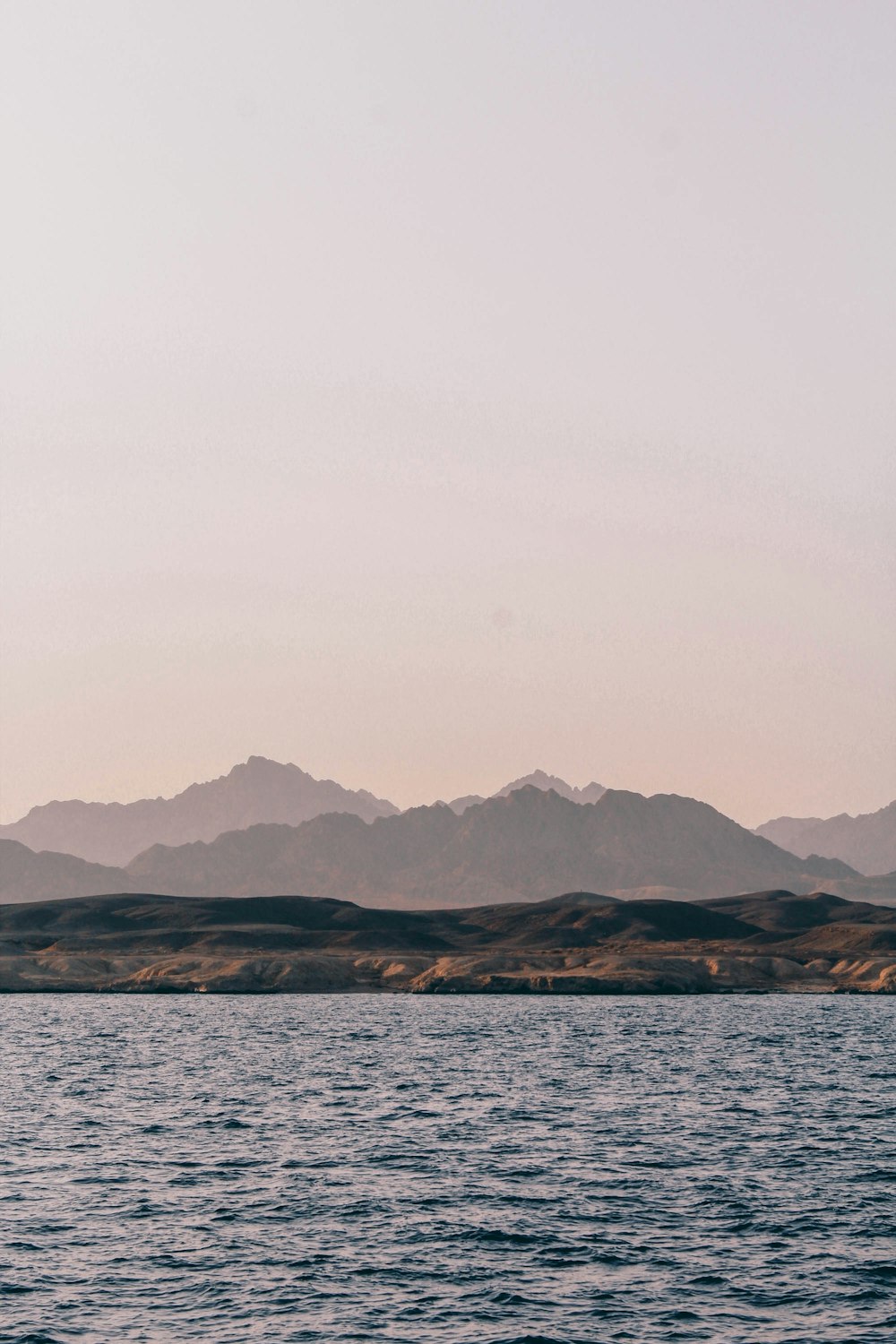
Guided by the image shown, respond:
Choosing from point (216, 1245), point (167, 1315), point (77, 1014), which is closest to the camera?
point (167, 1315)

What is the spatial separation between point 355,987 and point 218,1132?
439ft

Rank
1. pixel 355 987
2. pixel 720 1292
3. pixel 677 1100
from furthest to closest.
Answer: pixel 355 987 → pixel 677 1100 → pixel 720 1292

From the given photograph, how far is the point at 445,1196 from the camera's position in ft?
174

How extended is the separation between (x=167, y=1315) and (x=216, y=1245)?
7716mm

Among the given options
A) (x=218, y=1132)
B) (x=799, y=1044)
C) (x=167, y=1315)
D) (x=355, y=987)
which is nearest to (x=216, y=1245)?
(x=167, y=1315)

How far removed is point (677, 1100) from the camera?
81.1 m

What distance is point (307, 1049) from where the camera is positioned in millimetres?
110250

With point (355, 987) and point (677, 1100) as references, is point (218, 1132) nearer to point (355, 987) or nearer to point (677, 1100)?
point (677, 1100)

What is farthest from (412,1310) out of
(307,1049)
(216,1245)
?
(307,1049)

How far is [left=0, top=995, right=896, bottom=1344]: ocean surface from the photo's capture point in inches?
1495

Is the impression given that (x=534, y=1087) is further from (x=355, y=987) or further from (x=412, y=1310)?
(x=355, y=987)

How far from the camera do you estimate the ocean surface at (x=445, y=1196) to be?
38.0 m

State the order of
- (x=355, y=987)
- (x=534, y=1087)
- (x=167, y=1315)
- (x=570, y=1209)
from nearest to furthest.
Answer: (x=167, y=1315) < (x=570, y=1209) < (x=534, y=1087) < (x=355, y=987)

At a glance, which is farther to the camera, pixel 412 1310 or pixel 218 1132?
pixel 218 1132
